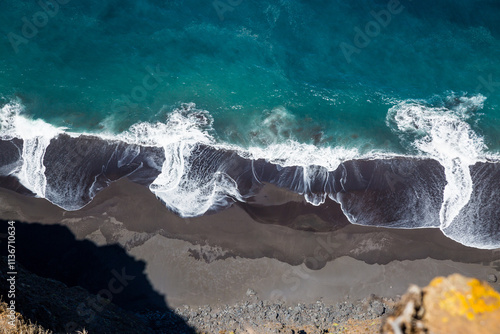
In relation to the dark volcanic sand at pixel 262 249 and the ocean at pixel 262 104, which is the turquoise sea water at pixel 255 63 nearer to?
the ocean at pixel 262 104

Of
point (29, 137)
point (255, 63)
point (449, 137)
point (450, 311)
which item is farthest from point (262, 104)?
point (450, 311)

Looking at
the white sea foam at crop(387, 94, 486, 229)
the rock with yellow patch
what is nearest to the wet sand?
the white sea foam at crop(387, 94, 486, 229)

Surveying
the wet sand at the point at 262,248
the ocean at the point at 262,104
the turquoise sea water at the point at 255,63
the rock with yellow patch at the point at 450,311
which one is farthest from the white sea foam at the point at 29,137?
the rock with yellow patch at the point at 450,311

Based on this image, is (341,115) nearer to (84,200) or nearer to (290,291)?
(290,291)

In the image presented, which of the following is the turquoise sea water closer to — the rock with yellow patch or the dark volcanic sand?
the dark volcanic sand

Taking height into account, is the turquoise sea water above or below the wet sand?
above

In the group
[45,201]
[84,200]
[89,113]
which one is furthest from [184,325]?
[89,113]
